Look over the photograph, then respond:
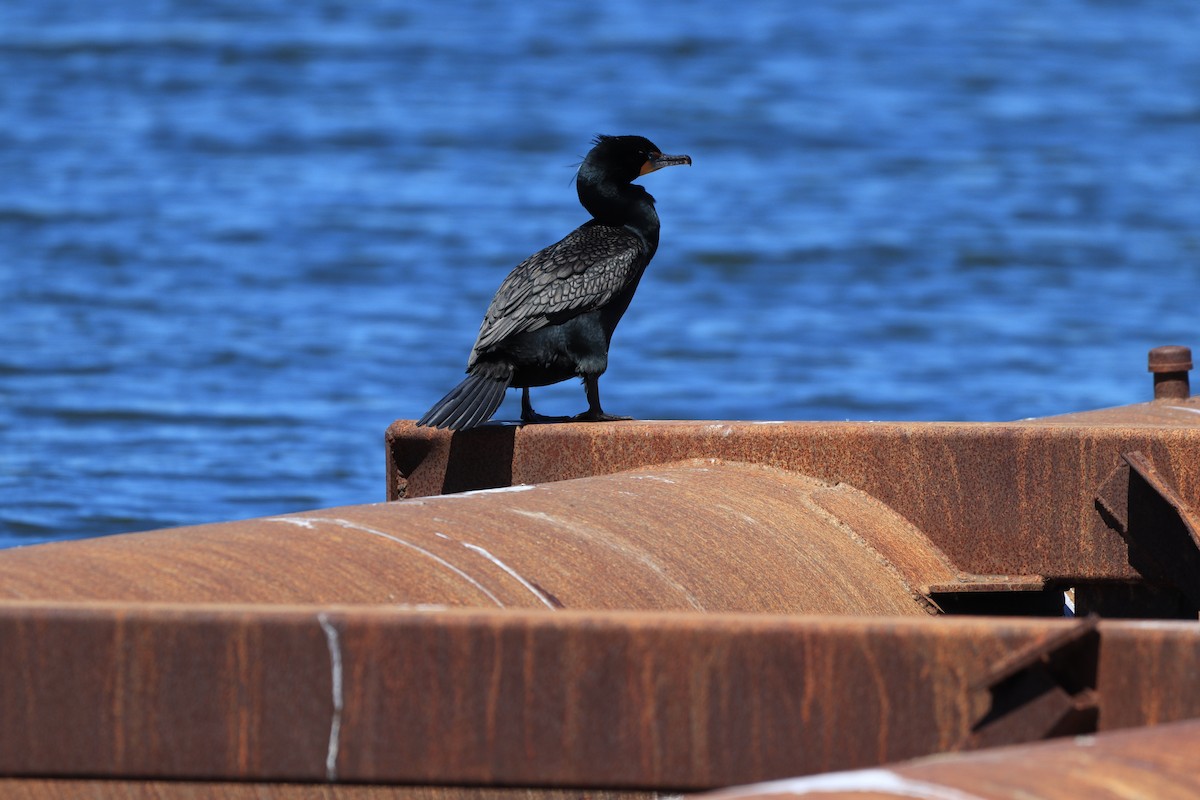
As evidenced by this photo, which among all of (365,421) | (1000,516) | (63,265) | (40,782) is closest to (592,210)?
(1000,516)

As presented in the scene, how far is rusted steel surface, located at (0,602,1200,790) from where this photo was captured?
6.26 ft

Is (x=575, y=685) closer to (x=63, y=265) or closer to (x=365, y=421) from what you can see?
(x=365, y=421)

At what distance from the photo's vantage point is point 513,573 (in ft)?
9.36

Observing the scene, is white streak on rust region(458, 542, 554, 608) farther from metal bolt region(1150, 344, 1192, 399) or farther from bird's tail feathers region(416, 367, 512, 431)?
metal bolt region(1150, 344, 1192, 399)

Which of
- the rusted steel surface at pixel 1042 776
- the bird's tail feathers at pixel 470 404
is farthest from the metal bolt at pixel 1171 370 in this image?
the rusted steel surface at pixel 1042 776

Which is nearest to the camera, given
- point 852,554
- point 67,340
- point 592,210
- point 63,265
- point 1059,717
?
point 1059,717

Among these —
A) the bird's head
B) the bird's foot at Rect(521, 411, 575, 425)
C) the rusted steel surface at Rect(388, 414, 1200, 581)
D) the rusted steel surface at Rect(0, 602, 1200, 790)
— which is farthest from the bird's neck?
the rusted steel surface at Rect(0, 602, 1200, 790)

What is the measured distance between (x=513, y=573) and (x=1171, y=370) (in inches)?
104

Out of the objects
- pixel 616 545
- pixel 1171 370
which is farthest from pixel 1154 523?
pixel 1171 370

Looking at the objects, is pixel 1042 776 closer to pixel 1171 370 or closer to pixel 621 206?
pixel 621 206

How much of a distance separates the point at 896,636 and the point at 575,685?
32 cm

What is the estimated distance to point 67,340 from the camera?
13.2 metres

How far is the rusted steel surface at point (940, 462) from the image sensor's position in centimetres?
371

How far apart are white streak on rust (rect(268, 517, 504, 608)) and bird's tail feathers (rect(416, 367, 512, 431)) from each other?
1076mm
